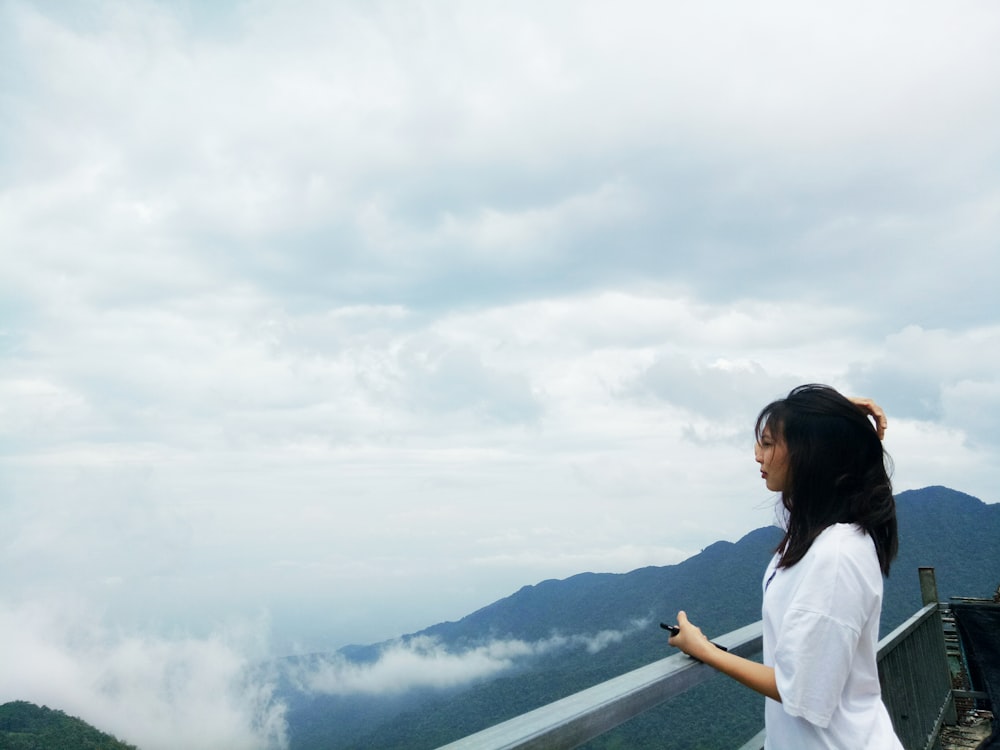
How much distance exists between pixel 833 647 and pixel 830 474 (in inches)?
18.2

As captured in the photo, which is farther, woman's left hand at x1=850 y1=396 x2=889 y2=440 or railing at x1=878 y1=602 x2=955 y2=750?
railing at x1=878 y1=602 x2=955 y2=750

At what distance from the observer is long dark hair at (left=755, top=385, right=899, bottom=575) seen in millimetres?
1910

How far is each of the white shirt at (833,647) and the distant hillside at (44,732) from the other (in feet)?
421

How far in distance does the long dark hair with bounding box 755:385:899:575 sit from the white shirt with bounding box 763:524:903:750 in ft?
0.26

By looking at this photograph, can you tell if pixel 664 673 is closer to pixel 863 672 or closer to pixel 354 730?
pixel 863 672

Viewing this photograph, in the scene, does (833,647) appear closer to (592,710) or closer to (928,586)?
(592,710)

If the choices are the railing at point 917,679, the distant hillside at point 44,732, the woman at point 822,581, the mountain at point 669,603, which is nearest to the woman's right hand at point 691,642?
the woman at point 822,581

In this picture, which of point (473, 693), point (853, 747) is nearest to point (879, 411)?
point (853, 747)

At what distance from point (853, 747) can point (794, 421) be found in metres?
0.81

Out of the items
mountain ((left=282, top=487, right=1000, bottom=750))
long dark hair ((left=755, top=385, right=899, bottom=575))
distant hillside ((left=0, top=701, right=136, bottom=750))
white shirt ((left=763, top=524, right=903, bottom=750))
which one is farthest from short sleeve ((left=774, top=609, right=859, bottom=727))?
distant hillside ((left=0, top=701, right=136, bottom=750))

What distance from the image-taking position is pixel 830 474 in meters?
1.98

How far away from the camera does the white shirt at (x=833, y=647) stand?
1.72 metres

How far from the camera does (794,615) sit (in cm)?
175

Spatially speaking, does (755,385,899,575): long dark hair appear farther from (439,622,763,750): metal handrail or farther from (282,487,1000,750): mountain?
(282,487,1000,750): mountain
